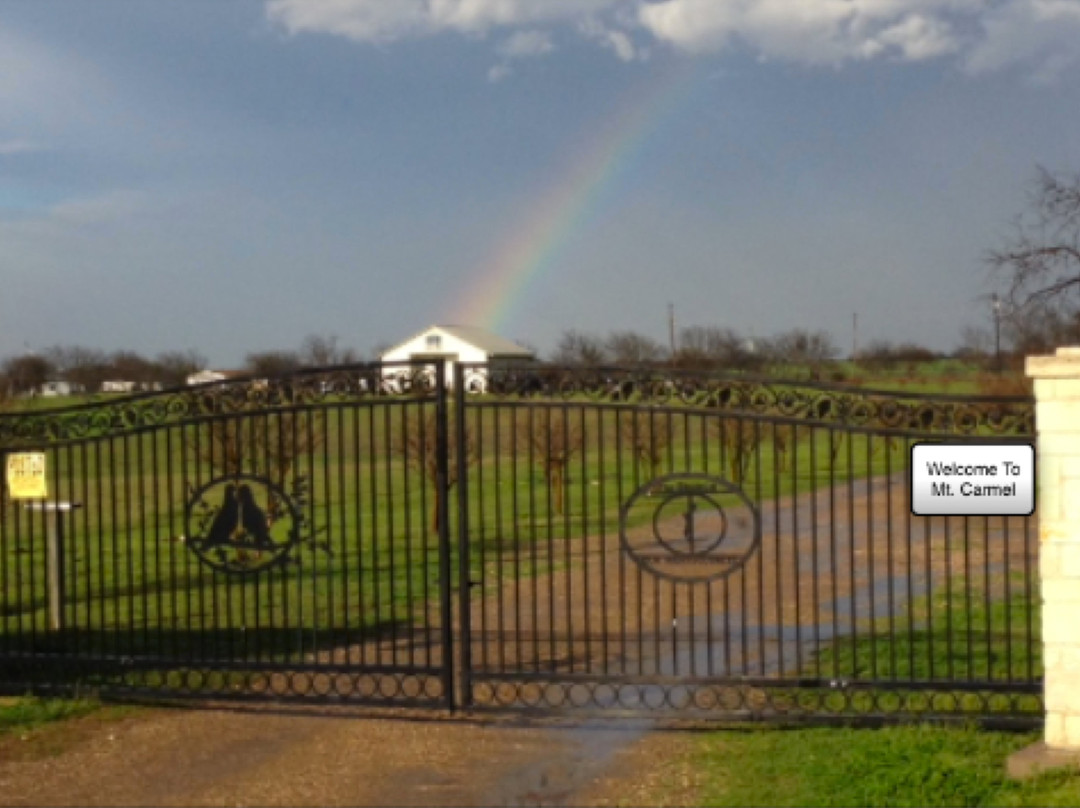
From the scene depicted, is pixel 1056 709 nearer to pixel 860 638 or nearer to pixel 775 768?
pixel 775 768

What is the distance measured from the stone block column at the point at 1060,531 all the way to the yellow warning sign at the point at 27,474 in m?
6.07

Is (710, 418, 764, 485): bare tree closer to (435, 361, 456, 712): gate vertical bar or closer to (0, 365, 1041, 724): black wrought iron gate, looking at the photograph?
(0, 365, 1041, 724): black wrought iron gate

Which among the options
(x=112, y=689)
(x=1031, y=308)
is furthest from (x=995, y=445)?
(x=1031, y=308)

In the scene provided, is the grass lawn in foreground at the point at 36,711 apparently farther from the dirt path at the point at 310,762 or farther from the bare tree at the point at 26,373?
the bare tree at the point at 26,373

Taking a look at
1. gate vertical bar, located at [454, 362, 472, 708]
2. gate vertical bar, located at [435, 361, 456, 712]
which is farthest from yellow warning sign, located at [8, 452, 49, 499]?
gate vertical bar, located at [454, 362, 472, 708]

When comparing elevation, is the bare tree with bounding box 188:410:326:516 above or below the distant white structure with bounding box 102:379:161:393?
below

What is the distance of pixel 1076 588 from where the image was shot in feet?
19.7

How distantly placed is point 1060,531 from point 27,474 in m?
6.28

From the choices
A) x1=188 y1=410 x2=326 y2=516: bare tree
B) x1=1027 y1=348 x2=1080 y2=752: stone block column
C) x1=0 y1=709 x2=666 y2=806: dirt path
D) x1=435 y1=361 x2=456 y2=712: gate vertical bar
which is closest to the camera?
x1=1027 y1=348 x2=1080 y2=752: stone block column

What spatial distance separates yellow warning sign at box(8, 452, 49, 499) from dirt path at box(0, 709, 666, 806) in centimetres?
160

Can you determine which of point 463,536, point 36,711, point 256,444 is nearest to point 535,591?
point 463,536

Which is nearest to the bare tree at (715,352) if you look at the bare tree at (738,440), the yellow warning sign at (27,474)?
the bare tree at (738,440)

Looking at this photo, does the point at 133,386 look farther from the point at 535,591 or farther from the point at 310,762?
the point at 310,762

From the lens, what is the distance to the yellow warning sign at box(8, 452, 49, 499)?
27.1 feet
